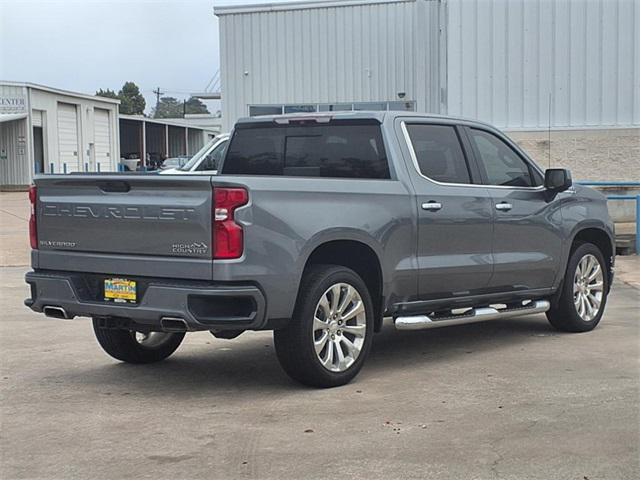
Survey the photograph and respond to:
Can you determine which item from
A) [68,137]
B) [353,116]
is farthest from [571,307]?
[68,137]

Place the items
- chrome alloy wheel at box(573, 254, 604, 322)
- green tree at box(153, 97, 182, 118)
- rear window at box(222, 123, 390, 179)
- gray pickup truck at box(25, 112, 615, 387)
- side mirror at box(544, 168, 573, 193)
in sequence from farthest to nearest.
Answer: green tree at box(153, 97, 182, 118), chrome alloy wheel at box(573, 254, 604, 322), side mirror at box(544, 168, 573, 193), rear window at box(222, 123, 390, 179), gray pickup truck at box(25, 112, 615, 387)

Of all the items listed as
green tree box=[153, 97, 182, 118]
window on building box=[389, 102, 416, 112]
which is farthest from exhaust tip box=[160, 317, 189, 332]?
green tree box=[153, 97, 182, 118]

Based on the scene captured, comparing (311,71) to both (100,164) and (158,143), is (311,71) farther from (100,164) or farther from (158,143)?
(158,143)

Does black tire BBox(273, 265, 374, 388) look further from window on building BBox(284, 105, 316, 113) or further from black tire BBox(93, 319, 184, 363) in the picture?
window on building BBox(284, 105, 316, 113)

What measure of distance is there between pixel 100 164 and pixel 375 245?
164 ft

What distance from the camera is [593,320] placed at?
878 cm

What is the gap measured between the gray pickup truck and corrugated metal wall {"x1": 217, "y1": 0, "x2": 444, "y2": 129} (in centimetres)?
1748

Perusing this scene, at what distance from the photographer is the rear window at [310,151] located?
7191 millimetres

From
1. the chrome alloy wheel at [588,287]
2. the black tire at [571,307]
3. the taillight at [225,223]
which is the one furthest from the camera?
the chrome alloy wheel at [588,287]

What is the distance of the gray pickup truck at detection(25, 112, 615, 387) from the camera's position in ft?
19.2

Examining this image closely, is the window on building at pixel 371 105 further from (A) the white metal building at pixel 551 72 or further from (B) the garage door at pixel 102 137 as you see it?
(B) the garage door at pixel 102 137

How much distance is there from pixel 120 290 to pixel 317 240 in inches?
54.5

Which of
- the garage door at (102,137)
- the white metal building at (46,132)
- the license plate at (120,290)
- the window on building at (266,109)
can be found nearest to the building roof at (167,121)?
the garage door at (102,137)

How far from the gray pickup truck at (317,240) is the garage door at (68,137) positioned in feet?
144
